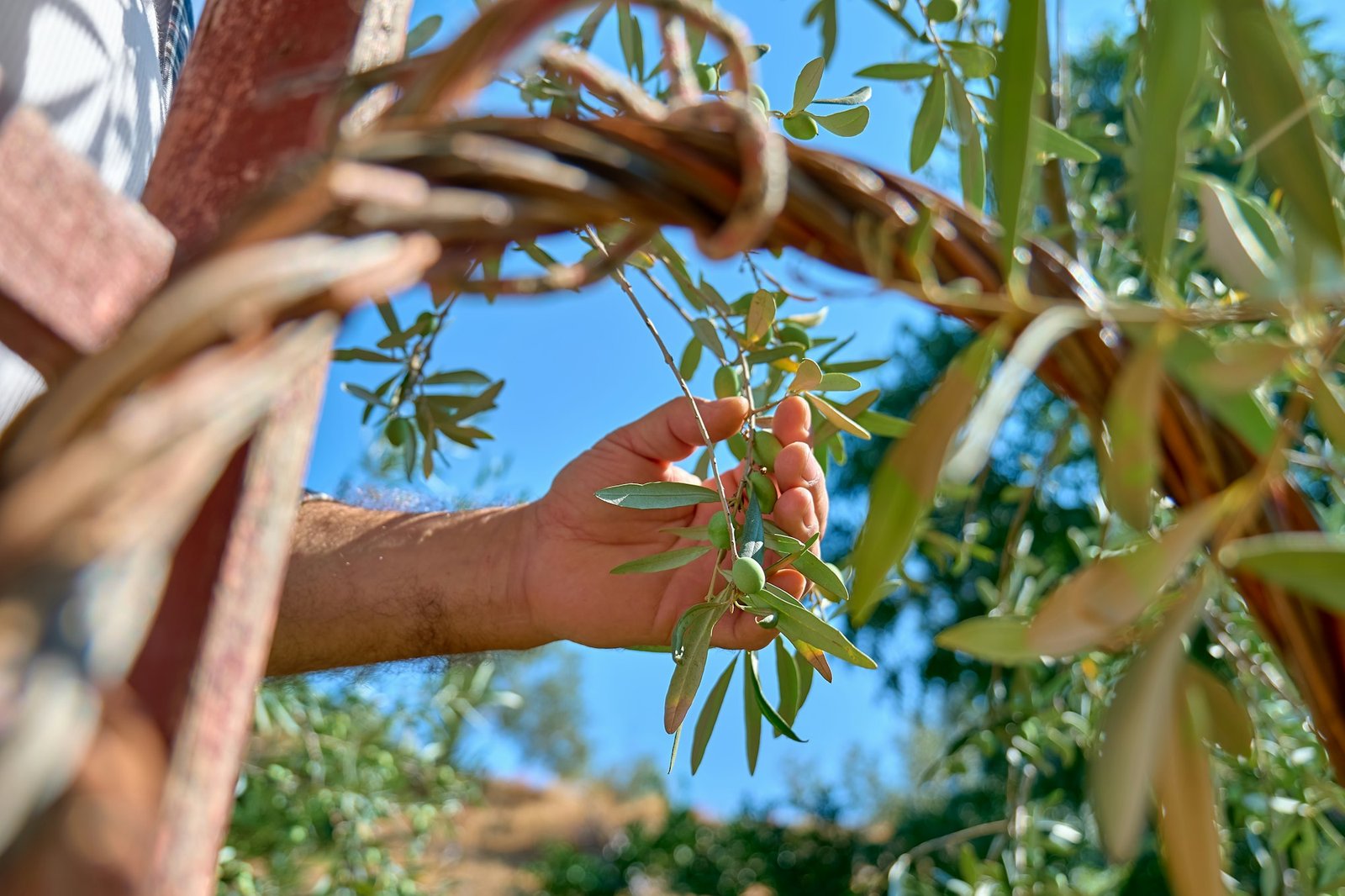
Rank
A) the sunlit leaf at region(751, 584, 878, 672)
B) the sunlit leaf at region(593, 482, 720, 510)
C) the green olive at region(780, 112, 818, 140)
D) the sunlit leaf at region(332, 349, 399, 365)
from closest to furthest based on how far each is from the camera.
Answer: the sunlit leaf at region(751, 584, 878, 672) < the sunlit leaf at region(593, 482, 720, 510) < the green olive at region(780, 112, 818, 140) < the sunlit leaf at region(332, 349, 399, 365)

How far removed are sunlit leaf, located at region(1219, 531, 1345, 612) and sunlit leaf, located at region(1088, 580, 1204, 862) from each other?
0.05 ft

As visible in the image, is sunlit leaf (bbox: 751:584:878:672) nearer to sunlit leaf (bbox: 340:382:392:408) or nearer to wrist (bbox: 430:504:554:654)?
wrist (bbox: 430:504:554:654)

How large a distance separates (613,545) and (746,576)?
408mm

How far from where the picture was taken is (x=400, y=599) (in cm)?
102

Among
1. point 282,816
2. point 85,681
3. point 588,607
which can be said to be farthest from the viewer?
Answer: point 282,816

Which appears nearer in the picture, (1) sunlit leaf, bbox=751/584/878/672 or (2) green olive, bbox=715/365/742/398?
(1) sunlit leaf, bbox=751/584/878/672

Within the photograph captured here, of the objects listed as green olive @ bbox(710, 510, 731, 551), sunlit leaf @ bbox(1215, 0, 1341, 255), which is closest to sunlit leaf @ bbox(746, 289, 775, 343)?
green olive @ bbox(710, 510, 731, 551)

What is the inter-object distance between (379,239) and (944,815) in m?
5.58

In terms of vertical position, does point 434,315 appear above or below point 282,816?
above

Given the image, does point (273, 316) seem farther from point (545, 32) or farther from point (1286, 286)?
point (1286, 286)

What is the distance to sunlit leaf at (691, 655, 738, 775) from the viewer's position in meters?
0.72

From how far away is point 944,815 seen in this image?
5.27 meters

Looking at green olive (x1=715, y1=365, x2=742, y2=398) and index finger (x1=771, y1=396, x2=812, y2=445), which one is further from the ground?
green olive (x1=715, y1=365, x2=742, y2=398)

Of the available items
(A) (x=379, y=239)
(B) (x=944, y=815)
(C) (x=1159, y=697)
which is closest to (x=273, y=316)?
(A) (x=379, y=239)
